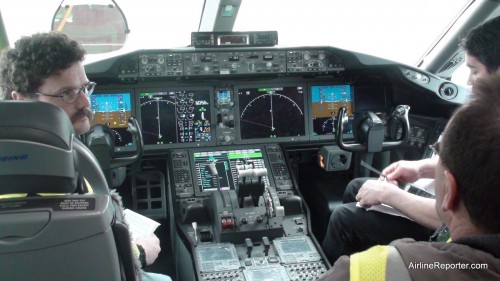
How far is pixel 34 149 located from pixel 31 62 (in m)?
0.94

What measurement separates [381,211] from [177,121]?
4.96ft

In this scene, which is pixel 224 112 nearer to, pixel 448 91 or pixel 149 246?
pixel 448 91

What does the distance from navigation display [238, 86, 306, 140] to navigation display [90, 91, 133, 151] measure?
73 cm

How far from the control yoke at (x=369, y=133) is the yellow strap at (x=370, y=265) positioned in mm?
2188

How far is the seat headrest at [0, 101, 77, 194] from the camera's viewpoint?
1.15m

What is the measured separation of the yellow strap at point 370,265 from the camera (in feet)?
2.97

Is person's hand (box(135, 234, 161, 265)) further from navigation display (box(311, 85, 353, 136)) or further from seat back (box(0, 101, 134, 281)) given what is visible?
navigation display (box(311, 85, 353, 136))

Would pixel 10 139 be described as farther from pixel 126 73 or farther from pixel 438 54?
pixel 438 54

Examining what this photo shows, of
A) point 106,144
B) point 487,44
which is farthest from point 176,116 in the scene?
point 487,44

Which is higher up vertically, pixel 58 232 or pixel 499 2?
pixel 499 2

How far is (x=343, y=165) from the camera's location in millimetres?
3438

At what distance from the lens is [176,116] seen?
337cm

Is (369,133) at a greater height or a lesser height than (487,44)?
lesser

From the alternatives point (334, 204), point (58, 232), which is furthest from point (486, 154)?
point (334, 204)
